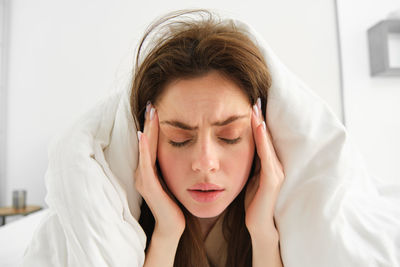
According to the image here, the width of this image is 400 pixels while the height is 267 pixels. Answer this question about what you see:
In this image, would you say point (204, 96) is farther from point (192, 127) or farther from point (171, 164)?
point (171, 164)

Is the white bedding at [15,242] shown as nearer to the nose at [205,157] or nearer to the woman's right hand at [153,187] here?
the woman's right hand at [153,187]

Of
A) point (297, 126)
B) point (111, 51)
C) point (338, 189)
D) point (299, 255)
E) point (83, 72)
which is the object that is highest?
point (111, 51)

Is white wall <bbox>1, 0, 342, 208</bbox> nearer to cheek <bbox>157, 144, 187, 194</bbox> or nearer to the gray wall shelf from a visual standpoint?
the gray wall shelf

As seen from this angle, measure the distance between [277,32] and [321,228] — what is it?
250 cm

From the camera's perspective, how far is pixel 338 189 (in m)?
0.82

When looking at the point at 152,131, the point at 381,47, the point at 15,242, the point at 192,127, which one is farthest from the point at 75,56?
the point at 381,47

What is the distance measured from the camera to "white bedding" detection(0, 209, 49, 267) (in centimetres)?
99

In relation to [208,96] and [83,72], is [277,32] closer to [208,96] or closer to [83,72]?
[83,72]

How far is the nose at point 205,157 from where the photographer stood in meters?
0.79

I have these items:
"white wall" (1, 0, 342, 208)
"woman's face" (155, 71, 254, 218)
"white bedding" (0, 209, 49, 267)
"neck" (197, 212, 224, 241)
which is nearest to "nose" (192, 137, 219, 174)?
"woman's face" (155, 71, 254, 218)

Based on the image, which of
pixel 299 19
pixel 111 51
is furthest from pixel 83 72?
pixel 299 19

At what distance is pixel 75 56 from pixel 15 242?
2063 mm

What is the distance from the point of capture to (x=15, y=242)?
1144mm

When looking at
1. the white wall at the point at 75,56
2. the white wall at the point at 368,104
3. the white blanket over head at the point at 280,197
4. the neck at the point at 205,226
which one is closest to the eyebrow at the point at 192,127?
the white blanket over head at the point at 280,197
